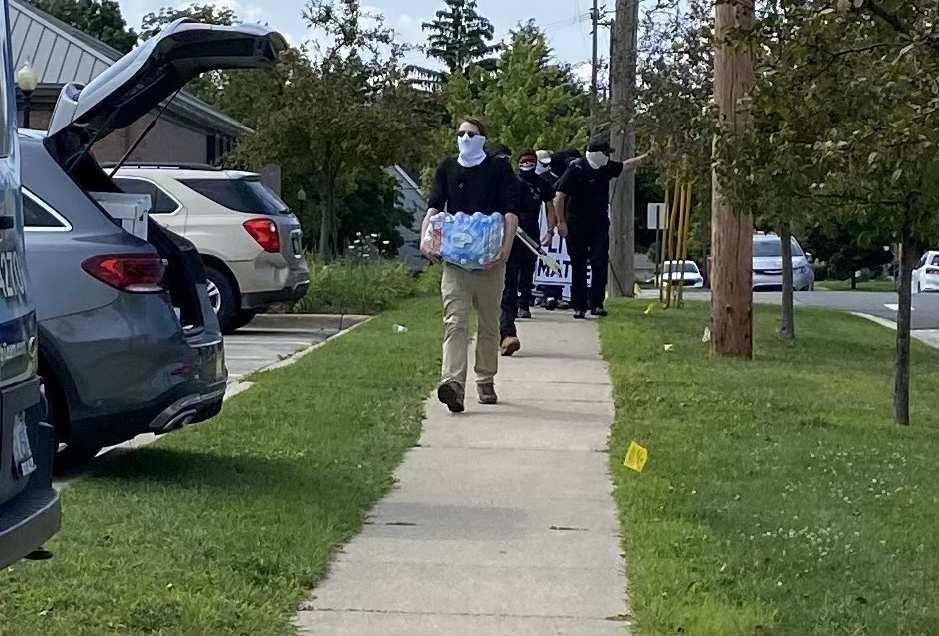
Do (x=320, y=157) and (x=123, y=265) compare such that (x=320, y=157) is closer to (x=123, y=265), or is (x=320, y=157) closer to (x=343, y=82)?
(x=343, y=82)

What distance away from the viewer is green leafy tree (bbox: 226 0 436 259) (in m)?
26.9

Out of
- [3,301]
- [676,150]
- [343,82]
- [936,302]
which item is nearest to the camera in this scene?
[3,301]

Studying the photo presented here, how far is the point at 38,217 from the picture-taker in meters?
7.27

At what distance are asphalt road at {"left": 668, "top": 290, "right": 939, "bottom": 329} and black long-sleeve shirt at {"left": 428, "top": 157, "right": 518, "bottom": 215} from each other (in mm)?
14419

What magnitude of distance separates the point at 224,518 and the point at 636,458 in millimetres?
2482

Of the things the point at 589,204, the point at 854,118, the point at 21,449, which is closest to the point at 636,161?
the point at 589,204

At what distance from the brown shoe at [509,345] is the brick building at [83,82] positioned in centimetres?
1830

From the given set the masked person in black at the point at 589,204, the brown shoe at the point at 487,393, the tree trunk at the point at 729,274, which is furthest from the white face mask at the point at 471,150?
the masked person in black at the point at 589,204

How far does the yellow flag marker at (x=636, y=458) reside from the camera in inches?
320

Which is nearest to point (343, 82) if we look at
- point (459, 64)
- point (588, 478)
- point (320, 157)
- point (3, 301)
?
point (320, 157)

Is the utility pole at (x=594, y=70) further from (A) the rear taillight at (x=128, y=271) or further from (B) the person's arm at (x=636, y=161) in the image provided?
(A) the rear taillight at (x=128, y=271)

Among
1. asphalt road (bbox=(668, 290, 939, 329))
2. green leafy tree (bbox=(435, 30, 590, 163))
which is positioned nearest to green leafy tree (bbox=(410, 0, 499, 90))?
green leafy tree (bbox=(435, 30, 590, 163))

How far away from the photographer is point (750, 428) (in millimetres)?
9508

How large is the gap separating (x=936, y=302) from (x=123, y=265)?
25.8 meters
